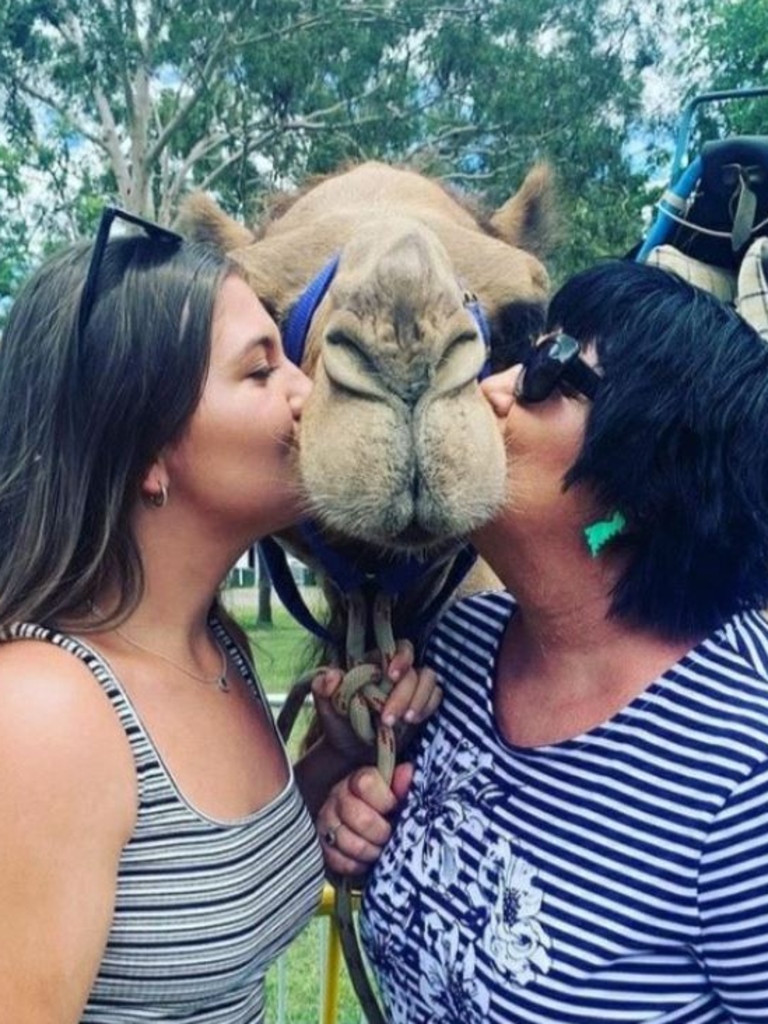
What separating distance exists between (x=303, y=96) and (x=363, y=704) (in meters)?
20.5

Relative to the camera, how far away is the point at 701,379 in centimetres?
188

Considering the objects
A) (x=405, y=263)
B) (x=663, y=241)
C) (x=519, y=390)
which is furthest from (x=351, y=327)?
(x=663, y=241)

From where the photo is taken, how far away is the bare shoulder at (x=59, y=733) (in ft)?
5.36

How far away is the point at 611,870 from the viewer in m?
1.75

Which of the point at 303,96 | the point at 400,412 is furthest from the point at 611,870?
the point at 303,96

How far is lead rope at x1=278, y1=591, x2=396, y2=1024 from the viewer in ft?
6.95

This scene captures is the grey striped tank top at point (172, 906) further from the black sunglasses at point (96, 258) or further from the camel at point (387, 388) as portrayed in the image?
the black sunglasses at point (96, 258)

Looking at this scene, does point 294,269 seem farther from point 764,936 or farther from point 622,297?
point 764,936

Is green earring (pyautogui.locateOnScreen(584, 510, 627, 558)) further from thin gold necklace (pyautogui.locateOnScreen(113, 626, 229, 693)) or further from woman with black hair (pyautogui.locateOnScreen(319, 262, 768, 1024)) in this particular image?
thin gold necklace (pyautogui.locateOnScreen(113, 626, 229, 693))

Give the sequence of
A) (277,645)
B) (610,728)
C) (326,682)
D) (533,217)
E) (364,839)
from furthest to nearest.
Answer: (277,645) < (533,217) < (326,682) < (364,839) < (610,728)

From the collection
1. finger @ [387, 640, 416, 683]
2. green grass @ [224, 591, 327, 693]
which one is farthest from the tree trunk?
finger @ [387, 640, 416, 683]

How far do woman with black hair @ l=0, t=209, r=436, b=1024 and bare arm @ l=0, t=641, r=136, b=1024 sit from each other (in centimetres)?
1

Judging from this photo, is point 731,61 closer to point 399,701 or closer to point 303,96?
point 303,96

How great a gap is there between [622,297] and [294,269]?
3.09 ft
